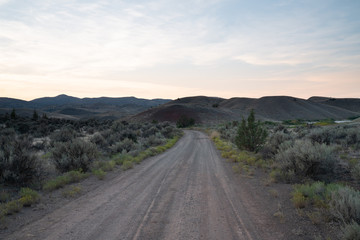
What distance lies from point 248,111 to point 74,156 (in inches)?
4609

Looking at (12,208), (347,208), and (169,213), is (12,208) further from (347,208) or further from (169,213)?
(347,208)

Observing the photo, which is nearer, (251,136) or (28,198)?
(28,198)

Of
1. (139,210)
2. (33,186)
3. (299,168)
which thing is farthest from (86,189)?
(299,168)

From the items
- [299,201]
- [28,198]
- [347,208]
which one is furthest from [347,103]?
[28,198]

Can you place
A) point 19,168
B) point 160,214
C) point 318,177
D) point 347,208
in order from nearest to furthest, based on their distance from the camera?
1. point 347,208
2. point 160,214
3. point 19,168
4. point 318,177

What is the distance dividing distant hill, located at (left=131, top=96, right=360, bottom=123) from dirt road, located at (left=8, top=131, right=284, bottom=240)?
260 feet

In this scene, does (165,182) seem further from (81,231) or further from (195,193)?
(81,231)

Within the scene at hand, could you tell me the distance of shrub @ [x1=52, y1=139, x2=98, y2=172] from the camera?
1049 centimetres

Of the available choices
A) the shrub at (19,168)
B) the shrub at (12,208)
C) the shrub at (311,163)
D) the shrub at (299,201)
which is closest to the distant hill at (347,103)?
the shrub at (311,163)

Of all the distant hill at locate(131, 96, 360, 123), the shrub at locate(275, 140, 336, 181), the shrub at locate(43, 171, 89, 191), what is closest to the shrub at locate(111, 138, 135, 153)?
the shrub at locate(43, 171, 89, 191)

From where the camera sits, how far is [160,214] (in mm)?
5969

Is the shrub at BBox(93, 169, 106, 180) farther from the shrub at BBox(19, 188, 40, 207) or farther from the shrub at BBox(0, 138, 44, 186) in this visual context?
the shrub at BBox(19, 188, 40, 207)

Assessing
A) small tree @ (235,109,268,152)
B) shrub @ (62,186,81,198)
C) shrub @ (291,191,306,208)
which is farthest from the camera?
small tree @ (235,109,268,152)

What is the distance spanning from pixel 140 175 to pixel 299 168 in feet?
23.3
